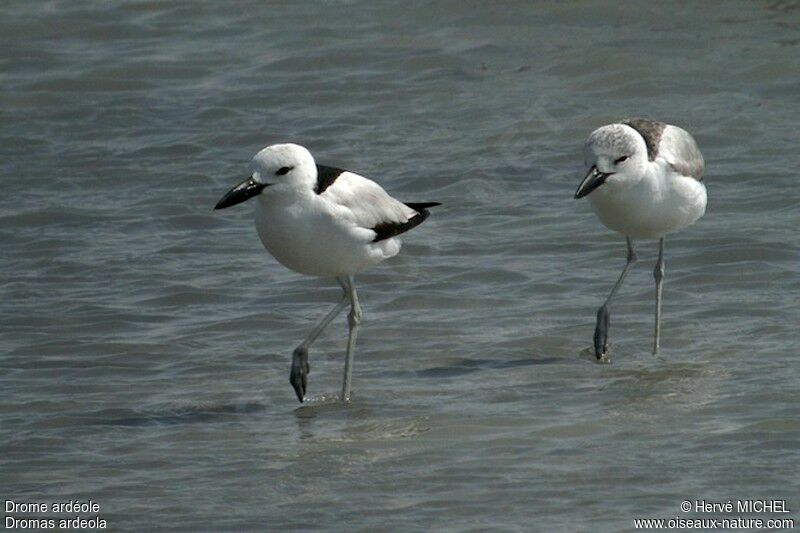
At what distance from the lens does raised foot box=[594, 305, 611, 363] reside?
9844 mm

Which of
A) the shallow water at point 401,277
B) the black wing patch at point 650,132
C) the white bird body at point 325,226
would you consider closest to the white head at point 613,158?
the black wing patch at point 650,132

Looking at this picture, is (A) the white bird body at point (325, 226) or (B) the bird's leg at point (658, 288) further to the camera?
(B) the bird's leg at point (658, 288)

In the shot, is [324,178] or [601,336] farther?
[601,336]

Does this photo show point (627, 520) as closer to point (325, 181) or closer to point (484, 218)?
point (325, 181)

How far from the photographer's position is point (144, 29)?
61.5ft

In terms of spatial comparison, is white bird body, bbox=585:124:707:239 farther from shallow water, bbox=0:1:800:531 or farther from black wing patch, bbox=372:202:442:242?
black wing patch, bbox=372:202:442:242

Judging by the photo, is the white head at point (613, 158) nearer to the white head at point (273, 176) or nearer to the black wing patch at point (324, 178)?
the black wing patch at point (324, 178)

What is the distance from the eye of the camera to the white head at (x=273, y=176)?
9086mm

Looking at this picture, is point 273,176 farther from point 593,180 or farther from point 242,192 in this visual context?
point 593,180

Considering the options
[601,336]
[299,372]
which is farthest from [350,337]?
[601,336]

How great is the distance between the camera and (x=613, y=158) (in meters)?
9.85

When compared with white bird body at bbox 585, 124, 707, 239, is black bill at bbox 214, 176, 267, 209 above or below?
above

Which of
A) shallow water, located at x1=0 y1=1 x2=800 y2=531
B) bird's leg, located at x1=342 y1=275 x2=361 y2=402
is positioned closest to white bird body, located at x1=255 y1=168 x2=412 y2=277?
bird's leg, located at x1=342 y1=275 x2=361 y2=402

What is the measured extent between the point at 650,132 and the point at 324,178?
210 centimetres
